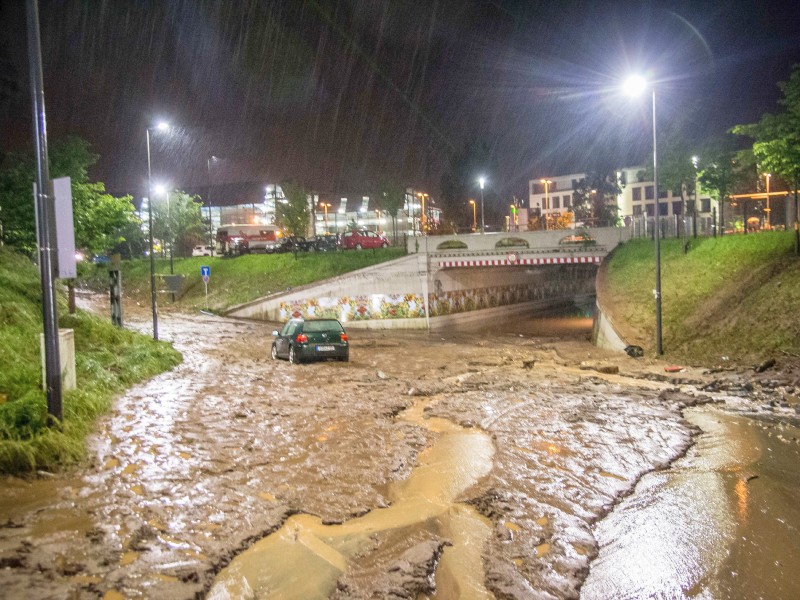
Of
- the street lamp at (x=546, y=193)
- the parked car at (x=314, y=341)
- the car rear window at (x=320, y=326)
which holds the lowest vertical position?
the parked car at (x=314, y=341)

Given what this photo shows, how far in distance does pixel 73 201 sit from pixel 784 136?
2298 cm

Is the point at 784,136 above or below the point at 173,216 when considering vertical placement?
below

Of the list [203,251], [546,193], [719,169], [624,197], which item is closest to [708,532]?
[719,169]

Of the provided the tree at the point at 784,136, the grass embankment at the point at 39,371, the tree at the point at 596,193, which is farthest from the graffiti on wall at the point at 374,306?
the tree at the point at 596,193

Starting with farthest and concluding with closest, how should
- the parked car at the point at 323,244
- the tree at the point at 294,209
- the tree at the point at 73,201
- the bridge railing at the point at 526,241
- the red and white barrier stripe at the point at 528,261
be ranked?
the tree at the point at 294,209 < the parked car at the point at 323,244 < the bridge railing at the point at 526,241 < the red and white barrier stripe at the point at 528,261 < the tree at the point at 73,201

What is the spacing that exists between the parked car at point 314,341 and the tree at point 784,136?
14782mm

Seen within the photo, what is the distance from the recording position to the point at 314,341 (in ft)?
63.2

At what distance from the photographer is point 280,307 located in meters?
37.3

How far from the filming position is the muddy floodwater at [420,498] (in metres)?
5.63

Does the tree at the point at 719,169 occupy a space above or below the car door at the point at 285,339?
above

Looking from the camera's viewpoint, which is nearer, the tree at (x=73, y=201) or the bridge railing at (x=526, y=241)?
the tree at (x=73, y=201)

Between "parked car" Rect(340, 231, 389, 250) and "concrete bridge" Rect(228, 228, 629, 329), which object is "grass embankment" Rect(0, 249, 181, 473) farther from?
"parked car" Rect(340, 231, 389, 250)

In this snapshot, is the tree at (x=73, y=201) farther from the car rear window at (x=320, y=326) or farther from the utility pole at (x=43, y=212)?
the utility pole at (x=43, y=212)

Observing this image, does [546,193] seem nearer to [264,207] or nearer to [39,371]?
[264,207]
